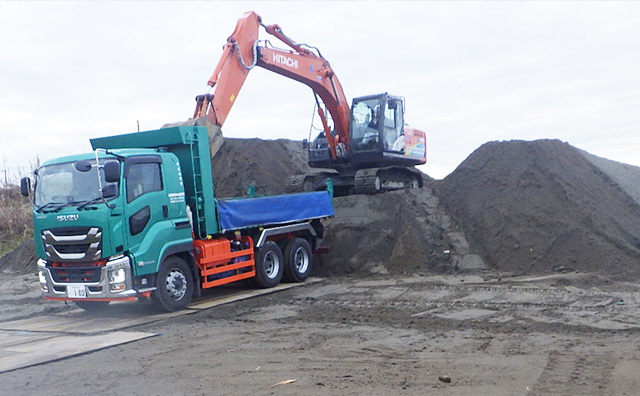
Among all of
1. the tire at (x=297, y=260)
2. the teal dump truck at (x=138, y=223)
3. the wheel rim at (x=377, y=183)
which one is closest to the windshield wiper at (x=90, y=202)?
the teal dump truck at (x=138, y=223)

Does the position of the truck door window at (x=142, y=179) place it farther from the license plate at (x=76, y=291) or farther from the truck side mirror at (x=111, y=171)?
the license plate at (x=76, y=291)

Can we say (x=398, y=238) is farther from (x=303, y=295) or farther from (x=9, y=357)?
(x=9, y=357)

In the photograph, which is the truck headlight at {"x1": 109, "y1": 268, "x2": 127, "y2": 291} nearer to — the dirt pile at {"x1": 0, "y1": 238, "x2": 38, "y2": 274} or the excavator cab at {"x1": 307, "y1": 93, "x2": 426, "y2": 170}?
the excavator cab at {"x1": 307, "y1": 93, "x2": 426, "y2": 170}

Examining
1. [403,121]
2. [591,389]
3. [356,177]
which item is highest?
[403,121]

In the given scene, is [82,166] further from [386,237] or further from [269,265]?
[386,237]

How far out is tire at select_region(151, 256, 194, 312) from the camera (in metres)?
11.8

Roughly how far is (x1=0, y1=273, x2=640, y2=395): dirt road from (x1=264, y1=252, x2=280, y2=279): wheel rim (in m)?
1.38

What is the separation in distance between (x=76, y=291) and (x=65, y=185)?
1.81 m

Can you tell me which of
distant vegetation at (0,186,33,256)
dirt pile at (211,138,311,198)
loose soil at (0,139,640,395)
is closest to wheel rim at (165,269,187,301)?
loose soil at (0,139,640,395)

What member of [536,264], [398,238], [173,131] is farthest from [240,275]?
[536,264]

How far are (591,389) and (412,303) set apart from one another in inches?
227

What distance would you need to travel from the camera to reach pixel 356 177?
19516 millimetres

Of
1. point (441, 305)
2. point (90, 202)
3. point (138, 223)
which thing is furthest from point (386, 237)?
point (90, 202)

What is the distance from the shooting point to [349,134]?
20.1 m
